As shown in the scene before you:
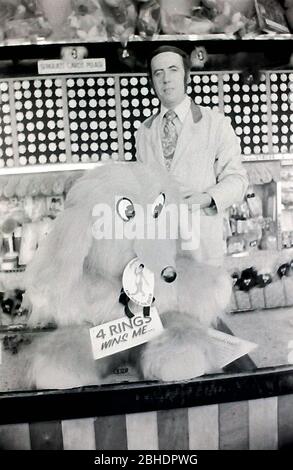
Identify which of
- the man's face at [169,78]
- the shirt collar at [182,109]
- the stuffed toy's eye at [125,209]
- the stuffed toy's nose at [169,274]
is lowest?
the stuffed toy's nose at [169,274]

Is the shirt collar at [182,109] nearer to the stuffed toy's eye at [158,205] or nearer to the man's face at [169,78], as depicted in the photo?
the man's face at [169,78]

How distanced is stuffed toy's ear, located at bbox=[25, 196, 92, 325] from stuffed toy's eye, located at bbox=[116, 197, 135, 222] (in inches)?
3.5

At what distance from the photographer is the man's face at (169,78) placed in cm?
133

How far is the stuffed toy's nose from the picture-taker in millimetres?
1330

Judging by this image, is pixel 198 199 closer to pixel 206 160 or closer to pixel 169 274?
pixel 206 160

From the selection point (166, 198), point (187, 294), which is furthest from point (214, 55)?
point (187, 294)

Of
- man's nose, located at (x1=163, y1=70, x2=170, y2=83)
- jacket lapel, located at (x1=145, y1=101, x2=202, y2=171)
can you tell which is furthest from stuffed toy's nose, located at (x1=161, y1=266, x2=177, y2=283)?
man's nose, located at (x1=163, y1=70, x2=170, y2=83)

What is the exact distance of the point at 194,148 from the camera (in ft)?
4.47

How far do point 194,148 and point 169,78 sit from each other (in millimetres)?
218

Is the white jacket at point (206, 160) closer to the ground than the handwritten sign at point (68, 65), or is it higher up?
closer to the ground

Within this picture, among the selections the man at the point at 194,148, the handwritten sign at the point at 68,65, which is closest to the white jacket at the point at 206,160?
the man at the point at 194,148

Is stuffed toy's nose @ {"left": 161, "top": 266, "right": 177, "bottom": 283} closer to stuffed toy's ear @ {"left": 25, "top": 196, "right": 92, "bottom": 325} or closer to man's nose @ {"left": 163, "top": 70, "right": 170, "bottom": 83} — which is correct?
stuffed toy's ear @ {"left": 25, "top": 196, "right": 92, "bottom": 325}

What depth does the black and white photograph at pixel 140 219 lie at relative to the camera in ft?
4.27

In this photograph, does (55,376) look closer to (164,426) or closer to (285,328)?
(164,426)
